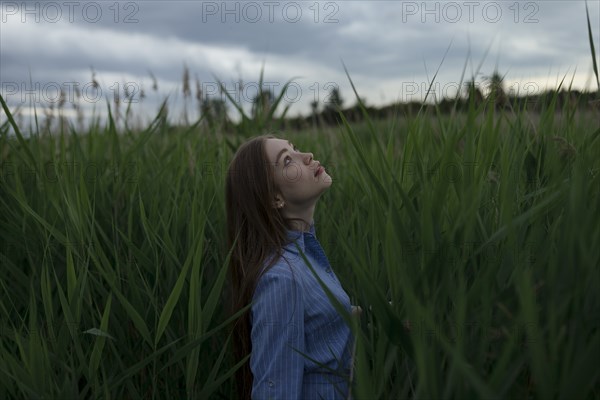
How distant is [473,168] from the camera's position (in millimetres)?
1472

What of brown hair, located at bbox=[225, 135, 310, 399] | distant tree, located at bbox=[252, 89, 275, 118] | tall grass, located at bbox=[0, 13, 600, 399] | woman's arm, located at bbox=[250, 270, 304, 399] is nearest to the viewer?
tall grass, located at bbox=[0, 13, 600, 399]

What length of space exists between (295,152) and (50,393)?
0.86m

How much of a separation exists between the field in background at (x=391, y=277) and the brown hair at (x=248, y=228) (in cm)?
Answer: 9

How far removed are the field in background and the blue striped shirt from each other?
0.30ft

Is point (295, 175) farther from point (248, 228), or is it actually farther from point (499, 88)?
Answer: point (499, 88)

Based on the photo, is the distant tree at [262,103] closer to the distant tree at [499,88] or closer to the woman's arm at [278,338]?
the distant tree at [499,88]

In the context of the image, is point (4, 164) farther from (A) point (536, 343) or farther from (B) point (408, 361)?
(A) point (536, 343)

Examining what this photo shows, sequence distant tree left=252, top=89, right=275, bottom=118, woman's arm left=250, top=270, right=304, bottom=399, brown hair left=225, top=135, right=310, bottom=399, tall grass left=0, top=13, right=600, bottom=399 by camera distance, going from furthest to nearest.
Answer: distant tree left=252, top=89, right=275, bottom=118 → brown hair left=225, top=135, right=310, bottom=399 → woman's arm left=250, top=270, right=304, bottom=399 → tall grass left=0, top=13, right=600, bottom=399

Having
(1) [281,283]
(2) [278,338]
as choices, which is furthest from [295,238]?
(2) [278,338]

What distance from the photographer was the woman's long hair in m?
1.65

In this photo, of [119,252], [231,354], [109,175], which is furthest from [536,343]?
[109,175]

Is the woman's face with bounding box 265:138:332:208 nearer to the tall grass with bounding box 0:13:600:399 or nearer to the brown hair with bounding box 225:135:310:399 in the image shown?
the brown hair with bounding box 225:135:310:399

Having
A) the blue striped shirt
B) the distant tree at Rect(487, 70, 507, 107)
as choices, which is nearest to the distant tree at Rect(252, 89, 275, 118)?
the distant tree at Rect(487, 70, 507, 107)

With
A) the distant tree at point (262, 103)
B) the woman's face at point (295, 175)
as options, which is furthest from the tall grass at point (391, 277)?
the distant tree at point (262, 103)
